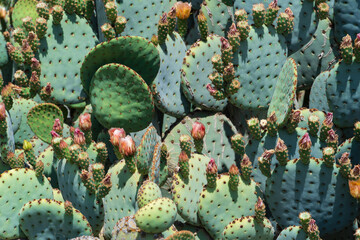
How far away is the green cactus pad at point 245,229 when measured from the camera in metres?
5.51

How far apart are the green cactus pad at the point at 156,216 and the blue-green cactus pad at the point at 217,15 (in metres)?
1.93

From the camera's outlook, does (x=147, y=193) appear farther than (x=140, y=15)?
No

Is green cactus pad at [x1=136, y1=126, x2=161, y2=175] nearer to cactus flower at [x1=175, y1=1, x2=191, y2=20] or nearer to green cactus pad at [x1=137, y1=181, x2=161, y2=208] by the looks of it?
green cactus pad at [x1=137, y1=181, x2=161, y2=208]

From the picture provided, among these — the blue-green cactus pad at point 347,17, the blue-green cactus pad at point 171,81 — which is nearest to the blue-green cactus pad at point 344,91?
the blue-green cactus pad at point 347,17

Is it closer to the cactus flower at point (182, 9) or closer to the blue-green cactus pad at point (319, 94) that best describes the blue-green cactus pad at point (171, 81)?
the cactus flower at point (182, 9)

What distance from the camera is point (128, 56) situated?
600cm

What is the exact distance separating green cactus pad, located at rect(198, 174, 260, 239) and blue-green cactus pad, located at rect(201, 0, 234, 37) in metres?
1.42

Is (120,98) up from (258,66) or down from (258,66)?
down

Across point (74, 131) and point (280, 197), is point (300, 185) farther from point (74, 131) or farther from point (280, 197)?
point (74, 131)

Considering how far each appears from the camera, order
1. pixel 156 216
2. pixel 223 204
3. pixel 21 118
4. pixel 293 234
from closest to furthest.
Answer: pixel 156 216, pixel 293 234, pixel 223 204, pixel 21 118

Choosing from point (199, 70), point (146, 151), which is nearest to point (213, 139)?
point (199, 70)

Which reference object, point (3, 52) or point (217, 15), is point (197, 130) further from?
point (3, 52)

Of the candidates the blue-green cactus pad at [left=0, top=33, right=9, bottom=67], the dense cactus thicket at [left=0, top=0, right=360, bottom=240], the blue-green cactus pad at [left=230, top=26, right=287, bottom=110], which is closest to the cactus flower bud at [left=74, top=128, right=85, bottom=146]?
the dense cactus thicket at [left=0, top=0, right=360, bottom=240]

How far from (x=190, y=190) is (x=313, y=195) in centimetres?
74
